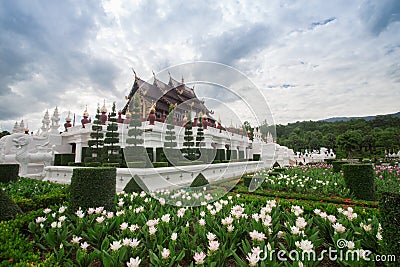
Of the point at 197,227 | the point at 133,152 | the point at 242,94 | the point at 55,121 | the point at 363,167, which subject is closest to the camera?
the point at 197,227

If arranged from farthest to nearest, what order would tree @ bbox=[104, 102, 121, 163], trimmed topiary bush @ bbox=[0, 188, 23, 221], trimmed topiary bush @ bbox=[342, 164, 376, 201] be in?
tree @ bbox=[104, 102, 121, 163], trimmed topiary bush @ bbox=[342, 164, 376, 201], trimmed topiary bush @ bbox=[0, 188, 23, 221]

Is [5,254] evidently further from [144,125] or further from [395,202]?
[144,125]

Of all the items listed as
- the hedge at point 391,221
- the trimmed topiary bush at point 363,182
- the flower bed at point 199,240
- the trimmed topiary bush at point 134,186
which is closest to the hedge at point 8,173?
the trimmed topiary bush at point 134,186

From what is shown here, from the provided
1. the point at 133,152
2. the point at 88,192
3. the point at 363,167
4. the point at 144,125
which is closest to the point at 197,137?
the point at 144,125

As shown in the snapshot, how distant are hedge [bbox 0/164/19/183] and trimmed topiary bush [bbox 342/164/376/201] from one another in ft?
45.1

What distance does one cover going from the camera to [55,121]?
19859mm

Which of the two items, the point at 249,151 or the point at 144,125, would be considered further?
the point at 249,151

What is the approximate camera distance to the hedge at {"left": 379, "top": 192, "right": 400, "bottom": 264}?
2.48 m

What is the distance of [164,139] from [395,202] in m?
15.7

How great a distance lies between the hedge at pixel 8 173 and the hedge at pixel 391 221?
12469 mm

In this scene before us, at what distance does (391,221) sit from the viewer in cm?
256

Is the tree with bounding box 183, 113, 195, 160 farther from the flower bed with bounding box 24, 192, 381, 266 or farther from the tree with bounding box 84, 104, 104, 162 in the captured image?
the flower bed with bounding box 24, 192, 381, 266

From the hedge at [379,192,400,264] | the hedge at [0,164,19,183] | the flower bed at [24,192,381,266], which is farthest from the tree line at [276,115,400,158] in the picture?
the hedge at [0,164,19,183]

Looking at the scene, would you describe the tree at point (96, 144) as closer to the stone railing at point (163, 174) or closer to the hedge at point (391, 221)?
the stone railing at point (163, 174)
